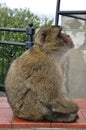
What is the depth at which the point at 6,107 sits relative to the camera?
466 cm

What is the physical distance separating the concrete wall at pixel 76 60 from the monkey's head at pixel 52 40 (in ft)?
6.12

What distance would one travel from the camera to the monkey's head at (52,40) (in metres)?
3.70

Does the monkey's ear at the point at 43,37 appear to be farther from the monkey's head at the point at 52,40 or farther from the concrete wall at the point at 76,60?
the concrete wall at the point at 76,60

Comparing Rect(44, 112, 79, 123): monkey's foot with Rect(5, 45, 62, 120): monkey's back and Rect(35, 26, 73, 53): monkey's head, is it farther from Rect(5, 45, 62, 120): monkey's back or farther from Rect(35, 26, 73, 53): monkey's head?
Rect(35, 26, 73, 53): monkey's head

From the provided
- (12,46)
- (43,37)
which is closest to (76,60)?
(12,46)

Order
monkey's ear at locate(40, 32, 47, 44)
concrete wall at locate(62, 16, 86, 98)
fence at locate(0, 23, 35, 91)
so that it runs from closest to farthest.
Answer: monkey's ear at locate(40, 32, 47, 44)
fence at locate(0, 23, 35, 91)
concrete wall at locate(62, 16, 86, 98)

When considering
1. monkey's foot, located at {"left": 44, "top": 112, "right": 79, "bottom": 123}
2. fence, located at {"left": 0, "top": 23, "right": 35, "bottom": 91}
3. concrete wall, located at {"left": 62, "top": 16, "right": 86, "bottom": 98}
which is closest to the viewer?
monkey's foot, located at {"left": 44, "top": 112, "right": 79, "bottom": 123}

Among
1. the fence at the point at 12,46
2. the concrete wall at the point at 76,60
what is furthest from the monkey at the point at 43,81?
the concrete wall at the point at 76,60

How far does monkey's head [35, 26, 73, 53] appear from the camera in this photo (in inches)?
146

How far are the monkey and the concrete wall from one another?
6.15 feet

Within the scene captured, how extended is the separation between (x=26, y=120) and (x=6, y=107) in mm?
776

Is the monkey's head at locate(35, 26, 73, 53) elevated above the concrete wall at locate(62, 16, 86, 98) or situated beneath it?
elevated above

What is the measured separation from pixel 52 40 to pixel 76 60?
206 cm

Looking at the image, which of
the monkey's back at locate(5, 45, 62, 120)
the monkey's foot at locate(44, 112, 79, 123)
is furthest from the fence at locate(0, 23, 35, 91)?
the monkey's foot at locate(44, 112, 79, 123)
